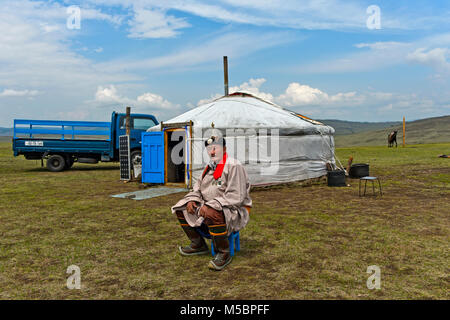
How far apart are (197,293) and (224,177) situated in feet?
4.03

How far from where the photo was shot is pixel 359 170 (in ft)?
38.8

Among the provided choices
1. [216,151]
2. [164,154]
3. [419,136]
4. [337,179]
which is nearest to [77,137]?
[164,154]

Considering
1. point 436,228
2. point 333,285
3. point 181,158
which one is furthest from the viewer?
point 181,158

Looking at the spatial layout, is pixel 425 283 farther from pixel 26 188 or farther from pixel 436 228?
pixel 26 188

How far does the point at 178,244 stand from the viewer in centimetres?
465

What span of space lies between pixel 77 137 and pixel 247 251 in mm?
12357

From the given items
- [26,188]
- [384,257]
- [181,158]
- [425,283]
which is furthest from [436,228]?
[26,188]

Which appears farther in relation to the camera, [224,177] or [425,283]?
[224,177]

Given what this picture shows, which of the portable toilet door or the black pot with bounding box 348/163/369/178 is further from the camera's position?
the black pot with bounding box 348/163/369/178

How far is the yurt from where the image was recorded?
9867 mm

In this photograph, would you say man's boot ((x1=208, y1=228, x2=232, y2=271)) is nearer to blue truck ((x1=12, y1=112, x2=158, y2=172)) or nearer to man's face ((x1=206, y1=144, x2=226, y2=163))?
man's face ((x1=206, y1=144, x2=226, y2=163))

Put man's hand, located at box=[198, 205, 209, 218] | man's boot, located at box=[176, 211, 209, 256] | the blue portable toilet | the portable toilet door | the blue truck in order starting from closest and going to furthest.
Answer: man's hand, located at box=[198, 205, 209, 218], man's boot, located at box=[176, 211, 209, 256], the blue portable toilet, the portable toilet door, the blue truck

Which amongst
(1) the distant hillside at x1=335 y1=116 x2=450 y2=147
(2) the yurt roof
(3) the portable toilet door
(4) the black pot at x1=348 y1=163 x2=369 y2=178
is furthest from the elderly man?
(1) the distant hillside at x1=335 y1=116 x2=450 y2=147

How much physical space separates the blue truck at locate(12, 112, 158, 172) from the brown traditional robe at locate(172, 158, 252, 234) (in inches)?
412
